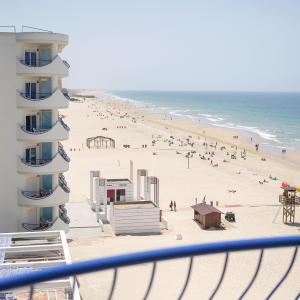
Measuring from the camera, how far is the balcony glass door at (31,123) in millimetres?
24297

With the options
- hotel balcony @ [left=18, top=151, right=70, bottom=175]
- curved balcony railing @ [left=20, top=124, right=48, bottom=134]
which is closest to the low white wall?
hotel balcony @ [left=18, top=151, right=70, bottom=175]

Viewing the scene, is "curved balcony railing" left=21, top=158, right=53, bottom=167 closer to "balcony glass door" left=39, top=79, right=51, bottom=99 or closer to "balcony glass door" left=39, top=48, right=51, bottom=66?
"balcony glass door" left=39, top=79, right=51, bottom=99

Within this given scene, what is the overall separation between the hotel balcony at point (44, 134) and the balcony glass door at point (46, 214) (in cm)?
349

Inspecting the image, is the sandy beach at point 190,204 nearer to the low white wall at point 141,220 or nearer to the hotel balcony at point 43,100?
the low white wall at point 141,220

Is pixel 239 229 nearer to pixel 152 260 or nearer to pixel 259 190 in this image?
pixel 259 190

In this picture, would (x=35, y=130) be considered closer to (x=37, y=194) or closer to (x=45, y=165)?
→ (x=45, y=165)

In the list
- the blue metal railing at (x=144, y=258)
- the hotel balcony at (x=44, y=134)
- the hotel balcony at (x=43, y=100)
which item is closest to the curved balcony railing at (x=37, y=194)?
the hotel balcony at (x=44, y=134)

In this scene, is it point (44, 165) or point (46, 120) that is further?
point (46, 120)

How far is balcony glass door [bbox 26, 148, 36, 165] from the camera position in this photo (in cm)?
2452

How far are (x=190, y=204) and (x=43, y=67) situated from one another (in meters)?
20.7

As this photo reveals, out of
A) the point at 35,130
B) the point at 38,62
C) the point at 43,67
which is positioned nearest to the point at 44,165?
the point at 35,130

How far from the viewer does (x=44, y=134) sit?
24.2 meters

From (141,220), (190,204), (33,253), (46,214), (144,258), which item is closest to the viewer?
(144,258)

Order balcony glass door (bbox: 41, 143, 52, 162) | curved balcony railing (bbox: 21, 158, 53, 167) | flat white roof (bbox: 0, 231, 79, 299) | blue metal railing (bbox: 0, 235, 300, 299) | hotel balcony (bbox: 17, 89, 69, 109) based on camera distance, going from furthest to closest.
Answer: balcony glass door (bbox: 41, 143, 52, 162), curved balcony railing (bbox: 21, 158, 53, 167), hotel balcony (bbox: 17, 89, 69, 109), flat white roof (bbox: 0, 231, 79, 299), blue metal railing (bbox: 0, 235, 300, 299)
